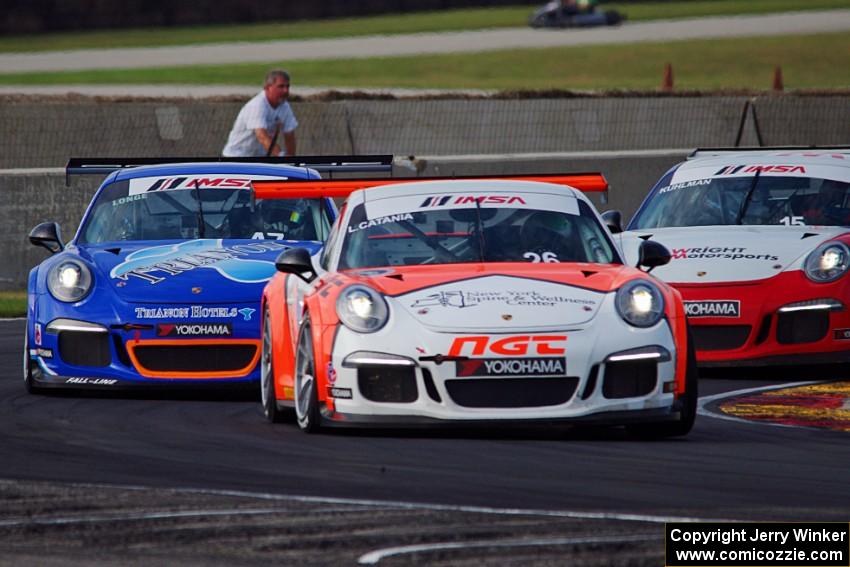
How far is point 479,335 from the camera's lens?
781 centimetres

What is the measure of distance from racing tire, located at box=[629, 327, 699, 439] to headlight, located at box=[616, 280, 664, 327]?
21 cm

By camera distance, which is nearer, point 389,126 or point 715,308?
point 715,308

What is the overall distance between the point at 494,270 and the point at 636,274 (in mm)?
623

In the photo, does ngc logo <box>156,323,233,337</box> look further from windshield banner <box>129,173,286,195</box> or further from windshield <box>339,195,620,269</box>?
windshield banner <box>129,173,286,195</box>

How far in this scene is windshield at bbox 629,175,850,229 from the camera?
39.1ft

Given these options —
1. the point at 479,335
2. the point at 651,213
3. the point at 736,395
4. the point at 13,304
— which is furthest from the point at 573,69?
the point at 479,335

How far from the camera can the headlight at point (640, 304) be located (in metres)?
8.02

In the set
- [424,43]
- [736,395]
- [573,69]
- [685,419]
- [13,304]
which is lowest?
[736,395]

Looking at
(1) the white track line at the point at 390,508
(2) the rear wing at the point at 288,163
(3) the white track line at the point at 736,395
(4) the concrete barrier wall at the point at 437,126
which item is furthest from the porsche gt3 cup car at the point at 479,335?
(4) the concrete barrier wall at the point at 437,126

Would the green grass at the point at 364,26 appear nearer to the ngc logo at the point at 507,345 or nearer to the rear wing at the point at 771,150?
the rear wing at the point at 771,150

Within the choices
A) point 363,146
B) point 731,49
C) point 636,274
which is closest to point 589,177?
point 636,274

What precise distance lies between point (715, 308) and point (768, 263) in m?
0.41

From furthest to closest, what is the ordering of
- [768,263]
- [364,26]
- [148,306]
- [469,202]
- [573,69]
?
[364,26] → [573,69] → [768,263] → [148,306] → [469,202]

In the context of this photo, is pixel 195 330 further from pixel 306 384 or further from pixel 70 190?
pixel 70 190
